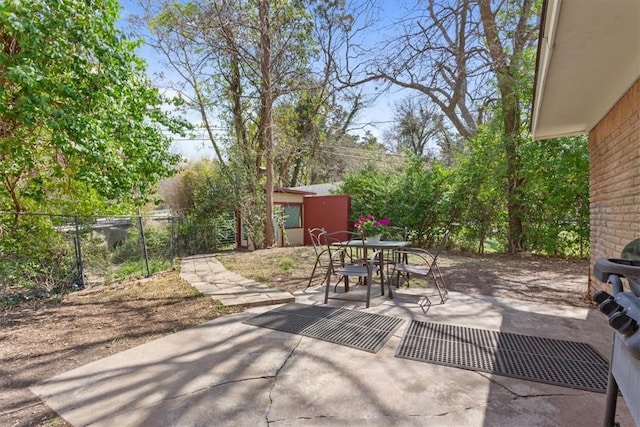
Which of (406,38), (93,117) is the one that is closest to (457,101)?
(406,38)

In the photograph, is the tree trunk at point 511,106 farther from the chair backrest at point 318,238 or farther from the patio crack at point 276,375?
the patio crack at point 276,375

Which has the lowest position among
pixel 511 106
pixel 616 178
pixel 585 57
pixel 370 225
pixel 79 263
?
pixel 79 263

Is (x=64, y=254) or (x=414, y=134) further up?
(x=414, y=134)

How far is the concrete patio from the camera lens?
1732 millimetres

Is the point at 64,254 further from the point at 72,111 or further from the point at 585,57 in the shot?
the point at 585,57

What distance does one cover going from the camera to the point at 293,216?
11.4 metres

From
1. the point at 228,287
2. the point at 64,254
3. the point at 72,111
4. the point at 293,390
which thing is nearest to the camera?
the point at 293,390

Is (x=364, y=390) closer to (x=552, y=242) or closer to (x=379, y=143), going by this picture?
(x=552, y=242)

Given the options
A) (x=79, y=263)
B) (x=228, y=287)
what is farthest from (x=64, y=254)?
(x=228, y=287)

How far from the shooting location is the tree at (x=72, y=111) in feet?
10.5

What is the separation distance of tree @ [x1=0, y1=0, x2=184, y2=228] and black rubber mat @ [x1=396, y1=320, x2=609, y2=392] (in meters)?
4.03

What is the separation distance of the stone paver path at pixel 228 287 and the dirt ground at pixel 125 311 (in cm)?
16

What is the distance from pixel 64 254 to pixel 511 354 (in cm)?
558

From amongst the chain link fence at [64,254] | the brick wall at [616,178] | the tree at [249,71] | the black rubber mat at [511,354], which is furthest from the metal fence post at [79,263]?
the brick wall at [616,178]
